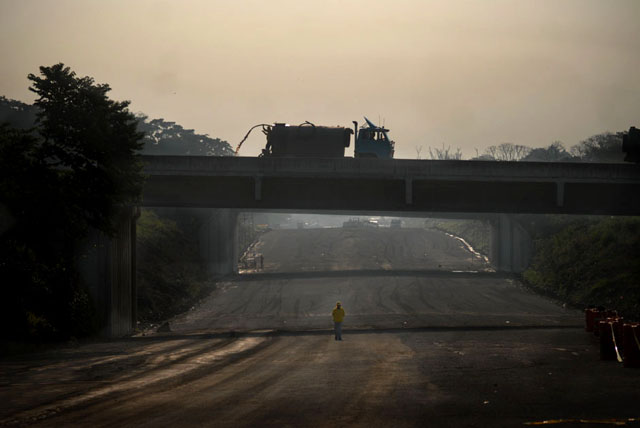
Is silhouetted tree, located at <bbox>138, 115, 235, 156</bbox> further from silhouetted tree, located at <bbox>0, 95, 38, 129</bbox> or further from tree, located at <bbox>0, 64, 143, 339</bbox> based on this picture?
tree, located at <bbox>0, 64, 143, 339</bbox>

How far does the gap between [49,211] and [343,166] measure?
52.5 feet

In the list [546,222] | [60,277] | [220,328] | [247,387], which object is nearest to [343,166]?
[220,328]

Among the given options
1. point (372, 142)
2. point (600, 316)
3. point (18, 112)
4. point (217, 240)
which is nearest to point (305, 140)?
point (372, 142)

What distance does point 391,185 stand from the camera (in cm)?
4072

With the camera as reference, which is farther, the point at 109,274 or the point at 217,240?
the point at 217,240

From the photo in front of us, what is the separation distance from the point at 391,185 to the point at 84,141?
17.1 metres

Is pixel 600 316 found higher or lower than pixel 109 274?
lower

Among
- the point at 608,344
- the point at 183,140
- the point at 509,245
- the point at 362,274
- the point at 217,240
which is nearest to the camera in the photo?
the point at 608,344

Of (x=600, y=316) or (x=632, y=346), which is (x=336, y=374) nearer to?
(x=632, y=346)

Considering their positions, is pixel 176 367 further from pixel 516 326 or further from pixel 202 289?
pixel 202 289

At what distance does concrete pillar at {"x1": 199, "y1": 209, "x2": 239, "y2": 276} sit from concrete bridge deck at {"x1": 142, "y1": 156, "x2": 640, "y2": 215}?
91.1ft

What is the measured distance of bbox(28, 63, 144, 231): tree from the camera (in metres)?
30.7

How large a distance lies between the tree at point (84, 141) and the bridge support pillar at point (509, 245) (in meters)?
48.3

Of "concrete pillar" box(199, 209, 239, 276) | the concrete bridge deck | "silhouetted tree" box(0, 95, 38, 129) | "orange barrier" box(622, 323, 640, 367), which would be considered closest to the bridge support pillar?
"concrete pillar" box(199, 209, 239, 276)
